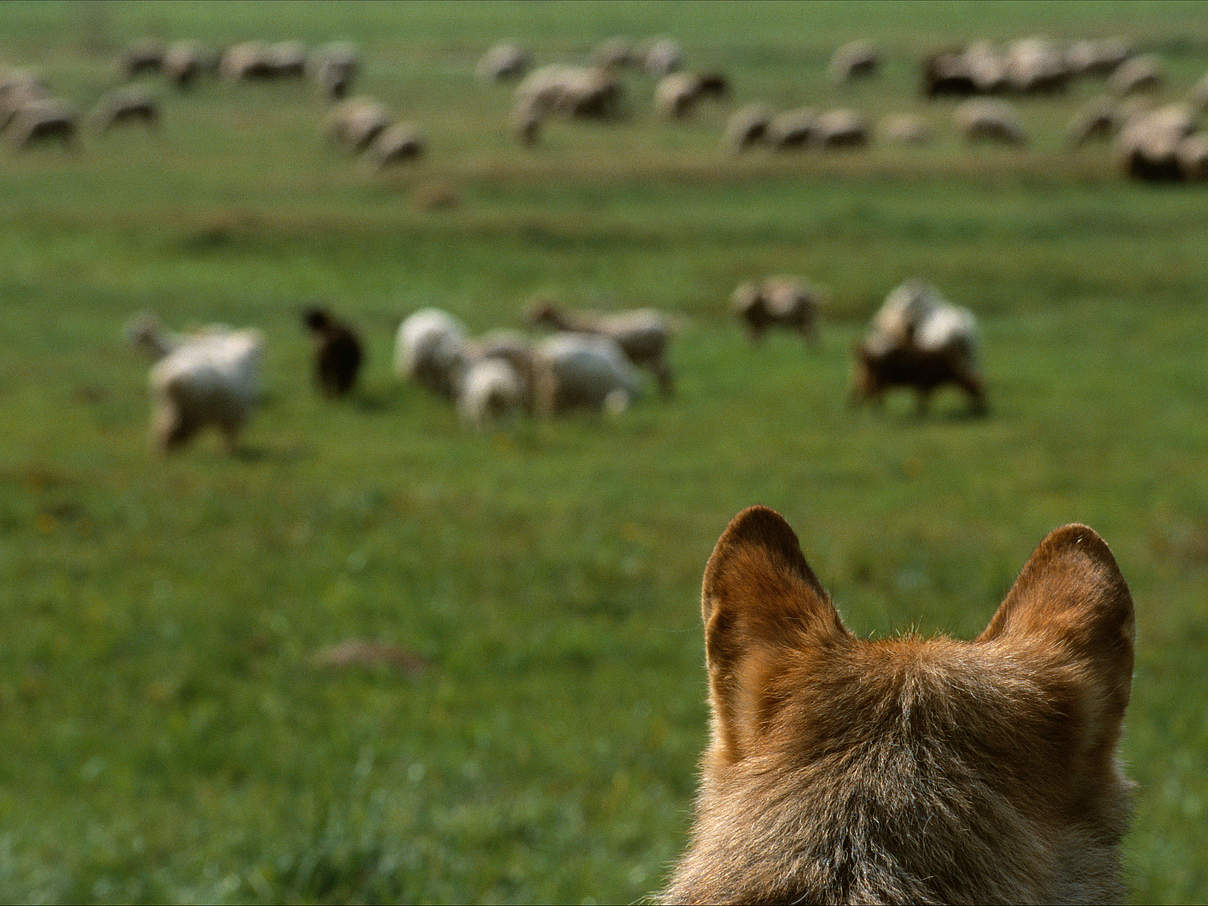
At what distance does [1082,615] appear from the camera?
2.24m

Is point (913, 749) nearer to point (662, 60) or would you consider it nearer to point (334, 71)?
point (334, 71)

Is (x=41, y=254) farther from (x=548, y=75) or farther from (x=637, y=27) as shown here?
(x=637, y=27)

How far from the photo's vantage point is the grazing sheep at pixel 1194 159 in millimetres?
36031

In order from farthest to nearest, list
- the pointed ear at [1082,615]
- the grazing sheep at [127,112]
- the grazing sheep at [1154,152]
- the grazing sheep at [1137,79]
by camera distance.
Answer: the grazing sheep at [1137,79]
the grazing sheep at [127,112]
the grazing sheep at [1154,152]
the pointed ear at [1082,615]

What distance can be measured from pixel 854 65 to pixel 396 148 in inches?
1080

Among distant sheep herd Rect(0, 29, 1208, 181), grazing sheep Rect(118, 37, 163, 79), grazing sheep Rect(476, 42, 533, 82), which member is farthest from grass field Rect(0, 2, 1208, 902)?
grazing sheep Rect(476, 42, 533, 82)

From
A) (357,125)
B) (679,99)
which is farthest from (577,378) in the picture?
(679,99)

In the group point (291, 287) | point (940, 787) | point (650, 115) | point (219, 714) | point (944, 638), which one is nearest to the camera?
point (940, 787)

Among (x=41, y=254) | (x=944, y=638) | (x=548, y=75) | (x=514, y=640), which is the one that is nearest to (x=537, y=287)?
(x=41, y=254)

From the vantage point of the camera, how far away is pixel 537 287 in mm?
27922

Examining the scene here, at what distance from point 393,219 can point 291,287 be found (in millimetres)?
4521

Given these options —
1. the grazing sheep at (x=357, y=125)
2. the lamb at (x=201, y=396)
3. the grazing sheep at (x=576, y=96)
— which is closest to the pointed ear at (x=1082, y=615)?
the lamb at (x=201, y=396)

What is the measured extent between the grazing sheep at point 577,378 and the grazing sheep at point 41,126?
1185 inches

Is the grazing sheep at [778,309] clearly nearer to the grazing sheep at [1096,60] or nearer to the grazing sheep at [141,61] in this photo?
the grazing sheep at [1096,60]
